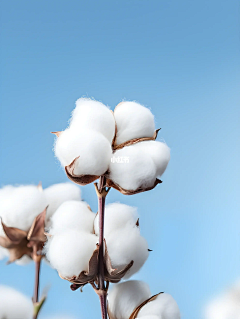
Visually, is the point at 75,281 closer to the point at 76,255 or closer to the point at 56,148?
the point at 76,255

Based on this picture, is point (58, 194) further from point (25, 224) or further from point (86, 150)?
point (86, 150)

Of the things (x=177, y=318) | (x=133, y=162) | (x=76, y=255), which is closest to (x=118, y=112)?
(x=133, y=162)

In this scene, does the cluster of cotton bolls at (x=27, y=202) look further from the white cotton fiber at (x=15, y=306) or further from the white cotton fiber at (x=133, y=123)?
the white cotton fiber at (x=133, y=123)

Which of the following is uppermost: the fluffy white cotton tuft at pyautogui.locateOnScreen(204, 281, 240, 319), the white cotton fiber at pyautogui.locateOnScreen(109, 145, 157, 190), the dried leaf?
the white cotton fiber at pyautogui.locateOnScreen(109, 145, 157, 190)

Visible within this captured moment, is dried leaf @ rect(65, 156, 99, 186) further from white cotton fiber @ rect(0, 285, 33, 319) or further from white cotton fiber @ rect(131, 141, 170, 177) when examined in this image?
white cotton fiber @ rect(0, 285, 33, 319)

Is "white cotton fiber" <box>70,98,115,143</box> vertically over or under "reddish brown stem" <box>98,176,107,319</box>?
over

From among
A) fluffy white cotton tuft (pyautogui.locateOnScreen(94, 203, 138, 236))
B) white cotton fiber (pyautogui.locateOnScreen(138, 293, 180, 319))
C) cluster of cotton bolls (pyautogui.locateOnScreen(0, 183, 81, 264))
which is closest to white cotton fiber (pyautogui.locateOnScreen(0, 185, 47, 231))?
cluster of cotton bolls (pyautogui.locateOnScreen(0, 183, 81, 264))

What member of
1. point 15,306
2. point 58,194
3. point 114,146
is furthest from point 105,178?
point 15,306

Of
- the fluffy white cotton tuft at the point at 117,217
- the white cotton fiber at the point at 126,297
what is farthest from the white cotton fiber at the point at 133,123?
the white cotton fiber at the point at 126,297
